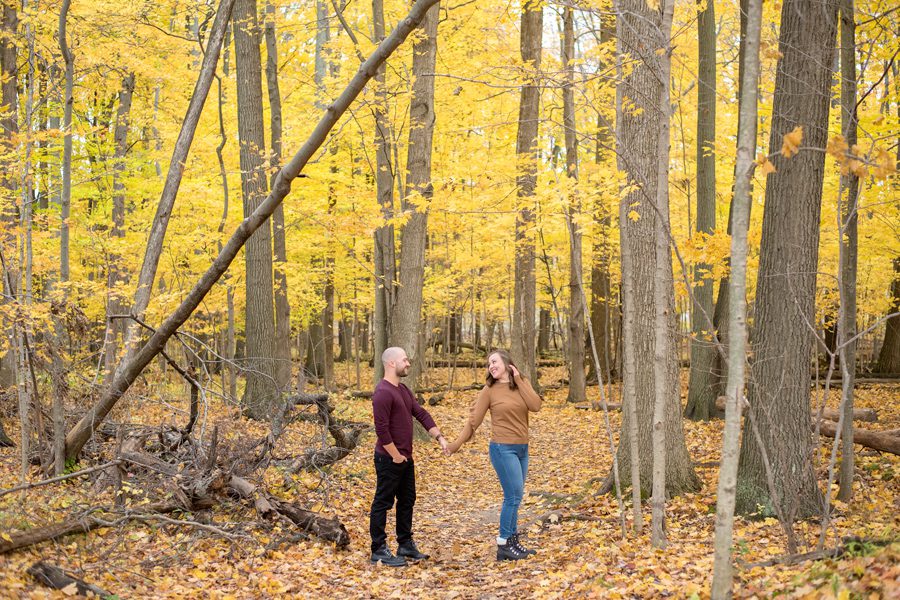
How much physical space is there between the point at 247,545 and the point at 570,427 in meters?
9.01

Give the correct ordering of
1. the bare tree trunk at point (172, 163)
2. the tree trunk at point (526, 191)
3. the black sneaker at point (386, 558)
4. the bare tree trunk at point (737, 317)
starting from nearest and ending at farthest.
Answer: the bare tree trunk at point (737, 317) → the black sneaker at point (386, 558) → the bare tree trunk at point (172, 163) → the tree trunk at point (526, 191)

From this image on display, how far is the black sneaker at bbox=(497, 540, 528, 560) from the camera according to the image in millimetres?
6113

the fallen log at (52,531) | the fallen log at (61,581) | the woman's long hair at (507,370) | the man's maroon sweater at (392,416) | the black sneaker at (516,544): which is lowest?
the black sneaker at (516,544)

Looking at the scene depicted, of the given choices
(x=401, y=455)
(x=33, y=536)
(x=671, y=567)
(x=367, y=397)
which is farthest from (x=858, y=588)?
(x=367, y=397)

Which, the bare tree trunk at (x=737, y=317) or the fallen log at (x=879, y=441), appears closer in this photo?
the bare tree trunk at (x=737, y=317)

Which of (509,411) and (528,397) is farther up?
(528,397)

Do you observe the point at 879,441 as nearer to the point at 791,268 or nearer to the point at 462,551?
the point at 791,268

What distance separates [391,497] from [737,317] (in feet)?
12.0

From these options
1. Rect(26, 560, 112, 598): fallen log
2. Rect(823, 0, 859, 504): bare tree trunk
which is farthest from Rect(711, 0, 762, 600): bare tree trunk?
Rect(26, 560, 112, 598): fallen log

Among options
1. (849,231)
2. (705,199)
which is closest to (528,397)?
(849,231)

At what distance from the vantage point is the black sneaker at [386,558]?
239 inches

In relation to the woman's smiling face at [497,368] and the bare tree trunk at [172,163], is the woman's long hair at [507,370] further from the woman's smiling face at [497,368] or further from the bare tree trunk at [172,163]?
the bare tree trunk at [172,163]

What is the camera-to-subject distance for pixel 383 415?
613 centimetres

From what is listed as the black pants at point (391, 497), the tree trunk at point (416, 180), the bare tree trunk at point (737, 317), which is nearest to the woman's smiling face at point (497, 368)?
the black pants at point (391, 497)
